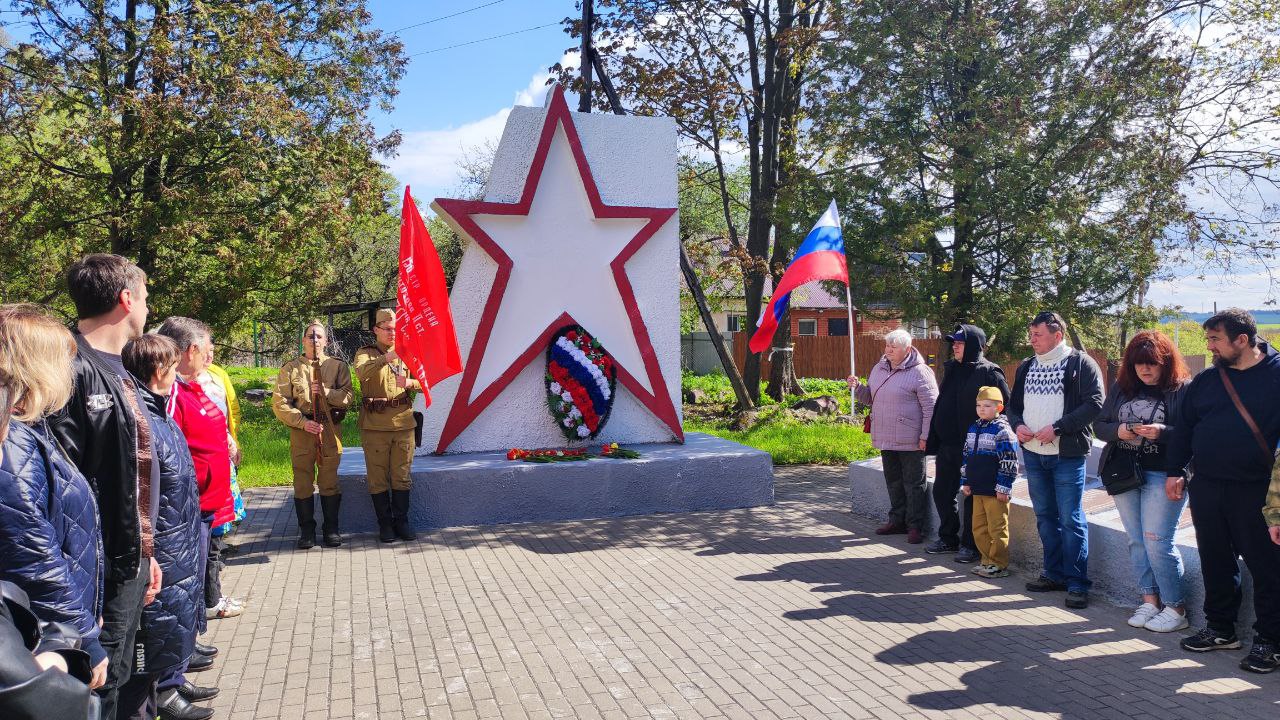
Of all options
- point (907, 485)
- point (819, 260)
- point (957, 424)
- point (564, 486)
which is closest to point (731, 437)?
point (819, 260)

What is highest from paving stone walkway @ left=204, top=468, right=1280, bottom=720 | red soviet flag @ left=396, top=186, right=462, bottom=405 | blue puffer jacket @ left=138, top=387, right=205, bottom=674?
red soviet flag @ left=396, top=186, right=462, bottom=405

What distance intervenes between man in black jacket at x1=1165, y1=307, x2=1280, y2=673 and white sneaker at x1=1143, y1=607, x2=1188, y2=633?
9.0 inches

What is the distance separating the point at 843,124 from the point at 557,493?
662cm

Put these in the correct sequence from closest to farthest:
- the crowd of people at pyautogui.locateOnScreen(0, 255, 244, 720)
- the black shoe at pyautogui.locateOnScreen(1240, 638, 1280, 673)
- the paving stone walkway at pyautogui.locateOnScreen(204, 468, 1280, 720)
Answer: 1. the crowd of people at pyautogui.locateOnScreen(0, 255, 244, 720)
2. the paving stone walkway at pyautogui.locateOnScreen(204, 468, 1280, 720)
3. the black shoe at pyautogui.locateOnScreen(1240, 638, 1280, 673)

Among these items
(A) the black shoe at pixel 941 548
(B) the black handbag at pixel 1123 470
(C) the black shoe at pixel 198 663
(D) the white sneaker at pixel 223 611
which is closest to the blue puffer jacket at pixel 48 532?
(C) the black shoe at pixel 198 663

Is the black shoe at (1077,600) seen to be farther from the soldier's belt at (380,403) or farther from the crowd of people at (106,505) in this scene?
the soldier's belt at (380,403)

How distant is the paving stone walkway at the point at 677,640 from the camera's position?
4.33 m

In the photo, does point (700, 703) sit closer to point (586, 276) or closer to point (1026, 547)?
point (1026, 547)

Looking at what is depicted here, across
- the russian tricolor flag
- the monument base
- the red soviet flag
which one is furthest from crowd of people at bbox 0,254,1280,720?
the russian tricolor flag

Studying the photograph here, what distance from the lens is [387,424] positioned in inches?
293

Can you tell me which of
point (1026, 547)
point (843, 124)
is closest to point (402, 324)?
point (1026, 547)

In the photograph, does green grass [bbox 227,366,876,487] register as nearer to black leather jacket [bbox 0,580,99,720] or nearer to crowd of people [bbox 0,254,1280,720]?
crowd of people [bbox 0,254,1280,720]

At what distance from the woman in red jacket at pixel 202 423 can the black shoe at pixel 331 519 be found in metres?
1.99

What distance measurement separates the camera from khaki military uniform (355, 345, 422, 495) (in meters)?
7.41
